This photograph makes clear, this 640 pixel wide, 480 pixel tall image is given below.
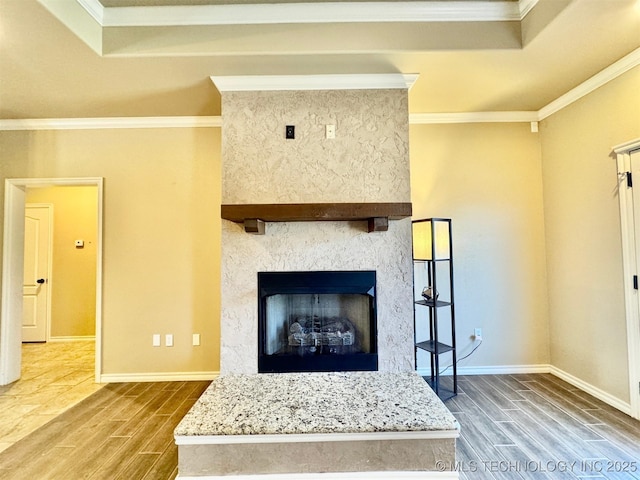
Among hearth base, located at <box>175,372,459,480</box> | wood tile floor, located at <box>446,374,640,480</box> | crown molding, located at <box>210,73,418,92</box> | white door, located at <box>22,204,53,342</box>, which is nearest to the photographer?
hearth base, located at <box>175,372,459,480</box>

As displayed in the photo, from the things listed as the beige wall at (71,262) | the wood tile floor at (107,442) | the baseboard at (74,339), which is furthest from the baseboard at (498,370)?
the beige wall at (71,262)

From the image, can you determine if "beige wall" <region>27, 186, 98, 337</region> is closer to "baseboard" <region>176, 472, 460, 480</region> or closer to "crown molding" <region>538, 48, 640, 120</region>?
"baseboard" <region>176, 472, 460, 480</region>

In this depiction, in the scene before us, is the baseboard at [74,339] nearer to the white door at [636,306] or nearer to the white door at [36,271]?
the white door at [36,271]

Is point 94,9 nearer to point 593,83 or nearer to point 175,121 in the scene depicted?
point 175,121

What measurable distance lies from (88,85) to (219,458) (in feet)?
10.1

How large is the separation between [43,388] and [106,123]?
277cm

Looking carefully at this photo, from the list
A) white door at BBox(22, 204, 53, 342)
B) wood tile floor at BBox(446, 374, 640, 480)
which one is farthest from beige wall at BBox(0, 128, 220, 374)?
wood tile floor at BBox(446, 374, 640, 480)

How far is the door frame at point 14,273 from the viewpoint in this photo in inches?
133

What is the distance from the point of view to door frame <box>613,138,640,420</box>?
250 centimetres

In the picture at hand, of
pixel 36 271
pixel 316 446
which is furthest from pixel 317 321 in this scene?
pixel 36 271

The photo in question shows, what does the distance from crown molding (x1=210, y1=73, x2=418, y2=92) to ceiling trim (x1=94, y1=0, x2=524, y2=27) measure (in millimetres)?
412

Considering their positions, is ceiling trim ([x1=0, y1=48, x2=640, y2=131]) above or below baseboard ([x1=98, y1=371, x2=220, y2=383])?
above

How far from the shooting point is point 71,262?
5195 mm

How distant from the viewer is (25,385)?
3.31m
